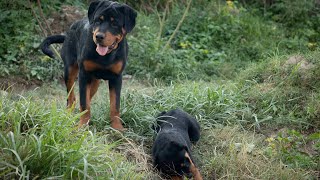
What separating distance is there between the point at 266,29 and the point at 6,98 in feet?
26.1

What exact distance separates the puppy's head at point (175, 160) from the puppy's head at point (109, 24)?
117 centimetres

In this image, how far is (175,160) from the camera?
16.5ft

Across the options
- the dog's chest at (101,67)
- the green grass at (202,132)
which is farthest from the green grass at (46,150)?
the dog's chest at (101,67)

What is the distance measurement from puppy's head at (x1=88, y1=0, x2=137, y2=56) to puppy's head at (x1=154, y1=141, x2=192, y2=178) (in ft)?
3.84

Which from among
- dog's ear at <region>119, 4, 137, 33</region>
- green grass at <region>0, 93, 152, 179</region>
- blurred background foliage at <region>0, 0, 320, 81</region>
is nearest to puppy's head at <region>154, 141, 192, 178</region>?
green grass at <region>0, 93, 152, 179</region>

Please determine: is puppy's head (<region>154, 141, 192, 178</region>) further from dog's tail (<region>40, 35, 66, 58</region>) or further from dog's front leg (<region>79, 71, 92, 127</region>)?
dog's tail (<region>40, 35, 66, 58</region>)

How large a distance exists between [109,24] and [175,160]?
1.52 m

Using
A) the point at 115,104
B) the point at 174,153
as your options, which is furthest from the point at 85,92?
the point at 174,153

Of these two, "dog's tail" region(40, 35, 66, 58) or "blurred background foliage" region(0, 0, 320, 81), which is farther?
"blurred background foliage" region(0, 0, 320, 81)

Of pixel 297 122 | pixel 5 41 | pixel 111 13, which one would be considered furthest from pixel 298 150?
pixel 5 41

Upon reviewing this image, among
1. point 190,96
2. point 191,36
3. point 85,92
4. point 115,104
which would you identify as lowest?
point 191,36

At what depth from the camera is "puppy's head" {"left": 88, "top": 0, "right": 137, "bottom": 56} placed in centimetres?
522

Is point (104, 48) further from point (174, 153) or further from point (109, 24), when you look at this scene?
point (174, 153)

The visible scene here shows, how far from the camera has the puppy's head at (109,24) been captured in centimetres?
522
